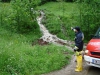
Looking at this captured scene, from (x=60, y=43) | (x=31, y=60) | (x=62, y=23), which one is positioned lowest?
(x=60, y=43)

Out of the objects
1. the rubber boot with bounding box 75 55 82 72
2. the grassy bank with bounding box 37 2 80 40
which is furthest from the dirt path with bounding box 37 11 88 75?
the grassy bank with bounding box 37 2 80 40

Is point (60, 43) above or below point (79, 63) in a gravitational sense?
below

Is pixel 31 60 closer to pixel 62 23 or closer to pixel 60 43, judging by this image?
pixel 60 43

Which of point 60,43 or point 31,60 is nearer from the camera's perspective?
point 31,60

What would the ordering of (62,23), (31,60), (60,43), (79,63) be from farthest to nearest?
1. (62,23)
2. (60,43)
3. (31,60)
4. (79,63)

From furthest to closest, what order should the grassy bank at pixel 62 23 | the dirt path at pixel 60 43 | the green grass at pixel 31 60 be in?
the grassy bank at pixel 62 23 → the dirt path at pixel 60 43 → the green grass at pixel 31 60

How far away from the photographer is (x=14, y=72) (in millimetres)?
8555

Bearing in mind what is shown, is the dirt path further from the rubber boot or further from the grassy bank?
the grassy bank

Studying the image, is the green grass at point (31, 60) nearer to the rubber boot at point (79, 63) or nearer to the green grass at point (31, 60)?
the green grass at point (31, 60)

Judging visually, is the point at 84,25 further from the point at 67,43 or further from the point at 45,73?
the point at 45,73

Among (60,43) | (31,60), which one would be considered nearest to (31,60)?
(31,60)

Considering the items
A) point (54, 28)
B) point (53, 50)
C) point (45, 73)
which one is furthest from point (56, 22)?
point (45, 73)

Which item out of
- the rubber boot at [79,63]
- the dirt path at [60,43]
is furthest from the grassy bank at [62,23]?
the rubber boot at [79,63]

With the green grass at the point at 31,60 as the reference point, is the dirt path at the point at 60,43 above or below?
below
